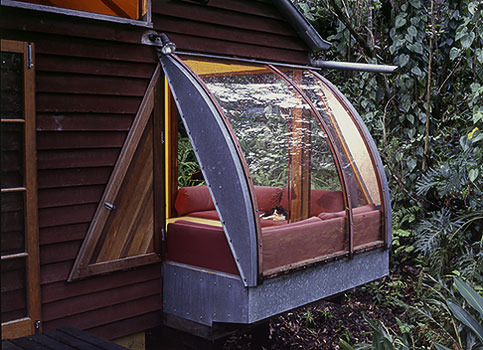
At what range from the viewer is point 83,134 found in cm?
387

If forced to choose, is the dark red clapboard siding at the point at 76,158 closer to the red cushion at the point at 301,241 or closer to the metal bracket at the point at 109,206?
the metal bracket at the point at 109,206

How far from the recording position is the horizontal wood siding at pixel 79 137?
3643 mm

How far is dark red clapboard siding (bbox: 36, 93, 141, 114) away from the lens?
3.65m

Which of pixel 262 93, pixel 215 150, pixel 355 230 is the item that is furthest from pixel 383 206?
pixel 215 150

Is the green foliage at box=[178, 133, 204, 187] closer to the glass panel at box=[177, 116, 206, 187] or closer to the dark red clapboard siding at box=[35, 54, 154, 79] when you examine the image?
the glass panel at box=[177, 116, 206, 187]

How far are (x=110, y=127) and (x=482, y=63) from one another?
15.4 ft

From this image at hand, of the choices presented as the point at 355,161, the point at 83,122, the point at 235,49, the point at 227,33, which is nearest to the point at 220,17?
the point at 227,33

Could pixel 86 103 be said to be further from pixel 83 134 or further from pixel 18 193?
pixel 18 193

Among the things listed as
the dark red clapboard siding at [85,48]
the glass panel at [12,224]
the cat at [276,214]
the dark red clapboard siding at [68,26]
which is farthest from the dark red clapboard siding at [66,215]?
the cat at [276,214]

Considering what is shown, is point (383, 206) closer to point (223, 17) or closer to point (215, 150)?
point (215, 150)

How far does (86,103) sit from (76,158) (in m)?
0.42

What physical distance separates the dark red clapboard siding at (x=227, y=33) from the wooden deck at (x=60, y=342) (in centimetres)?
248

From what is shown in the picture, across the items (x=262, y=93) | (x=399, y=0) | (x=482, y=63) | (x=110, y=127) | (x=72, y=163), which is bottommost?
(x=72, y=163)

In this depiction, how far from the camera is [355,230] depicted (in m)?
4.74
